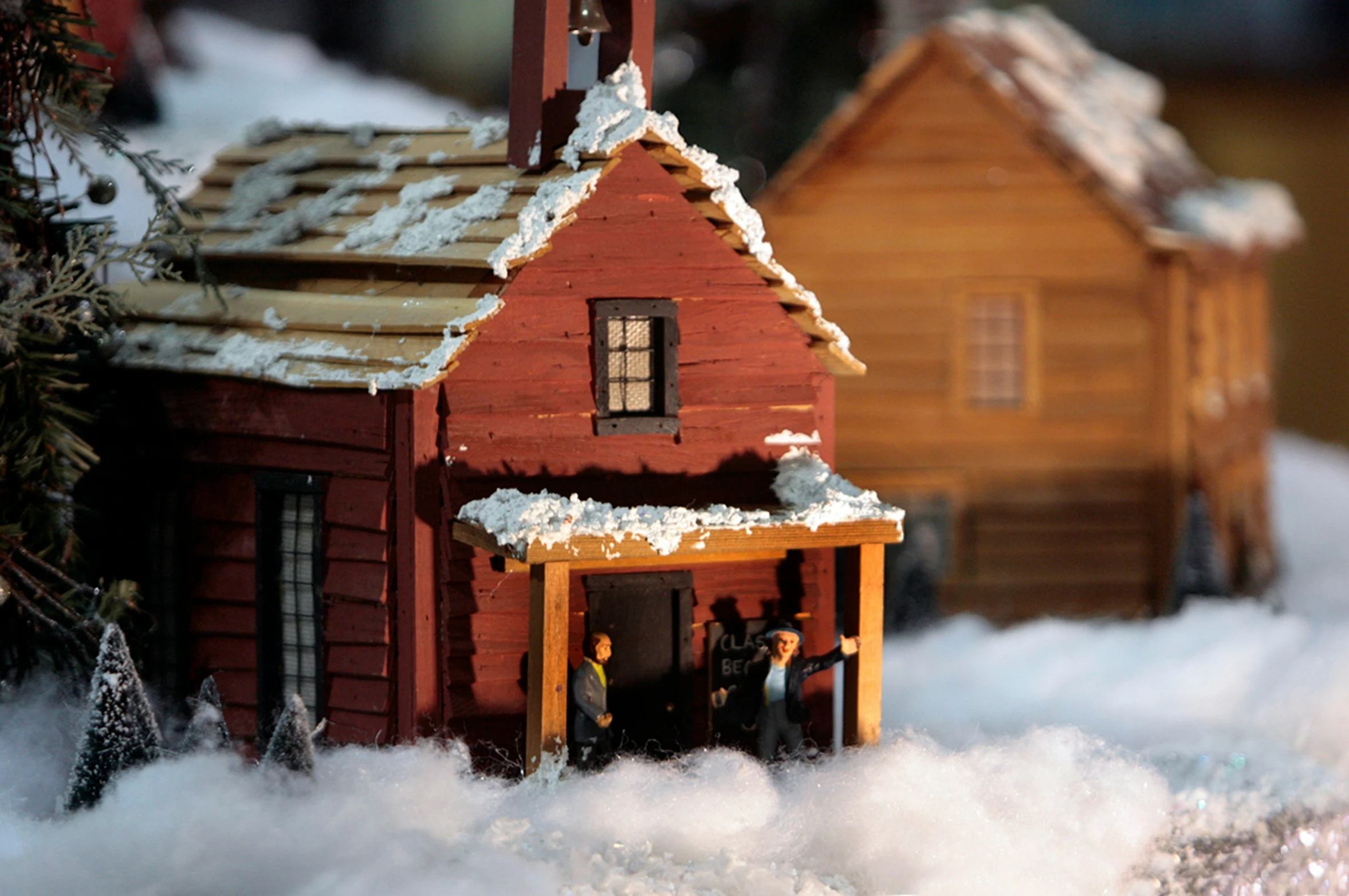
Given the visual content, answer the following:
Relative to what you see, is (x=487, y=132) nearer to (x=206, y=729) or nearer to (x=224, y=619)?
(x=224, y=619)

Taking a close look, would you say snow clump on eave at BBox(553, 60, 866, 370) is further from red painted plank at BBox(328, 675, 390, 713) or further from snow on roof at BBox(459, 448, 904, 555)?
red painted plank at BBox(328, 675, 390, 713)

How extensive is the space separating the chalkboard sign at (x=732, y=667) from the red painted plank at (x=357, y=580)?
2.32m

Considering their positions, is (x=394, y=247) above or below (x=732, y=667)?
above

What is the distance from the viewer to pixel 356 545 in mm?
11195

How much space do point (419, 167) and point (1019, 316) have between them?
8.39 metres

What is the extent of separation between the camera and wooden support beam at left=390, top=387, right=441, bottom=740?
423 inches

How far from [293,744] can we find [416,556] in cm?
142

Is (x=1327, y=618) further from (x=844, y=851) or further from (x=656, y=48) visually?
(x=656, y=48)

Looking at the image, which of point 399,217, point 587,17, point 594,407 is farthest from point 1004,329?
point 399,217

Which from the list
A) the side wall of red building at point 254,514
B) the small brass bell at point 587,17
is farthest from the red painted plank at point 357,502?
the small brass bell at point 587,17

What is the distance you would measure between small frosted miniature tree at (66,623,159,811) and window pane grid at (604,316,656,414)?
11.5 ft

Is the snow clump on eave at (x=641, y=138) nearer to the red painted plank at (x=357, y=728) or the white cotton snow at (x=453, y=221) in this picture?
the white cotton snow at (x=453, y=221)

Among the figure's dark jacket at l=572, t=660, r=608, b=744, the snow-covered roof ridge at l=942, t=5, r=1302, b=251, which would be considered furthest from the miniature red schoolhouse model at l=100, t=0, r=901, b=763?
the snow-covered roof ridge at l=942, t=5, r=1302, b=251

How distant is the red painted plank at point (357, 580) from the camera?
11.0 meters
